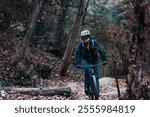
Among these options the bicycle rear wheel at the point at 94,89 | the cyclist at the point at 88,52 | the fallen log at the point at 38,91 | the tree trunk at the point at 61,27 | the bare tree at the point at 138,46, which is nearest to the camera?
the bare tree at the point at 138,46

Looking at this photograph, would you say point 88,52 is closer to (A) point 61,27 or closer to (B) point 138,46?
(B) point 138,46

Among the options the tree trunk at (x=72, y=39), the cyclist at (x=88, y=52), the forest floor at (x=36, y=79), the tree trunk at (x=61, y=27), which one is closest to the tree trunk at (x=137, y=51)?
the cyclist at (x=88, y=52)

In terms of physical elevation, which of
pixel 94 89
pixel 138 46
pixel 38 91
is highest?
pixel 138 46

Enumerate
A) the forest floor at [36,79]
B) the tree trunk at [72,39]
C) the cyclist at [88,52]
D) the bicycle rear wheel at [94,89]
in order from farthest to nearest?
the tree trunk at [72,39], the forest floor at [36,79], the cyclist at [88,52], the bicycle rear wheel at [94,89]

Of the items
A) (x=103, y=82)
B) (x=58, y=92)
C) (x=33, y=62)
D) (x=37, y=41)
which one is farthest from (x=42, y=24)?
(x=58, y=92)

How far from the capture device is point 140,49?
30.9 ft

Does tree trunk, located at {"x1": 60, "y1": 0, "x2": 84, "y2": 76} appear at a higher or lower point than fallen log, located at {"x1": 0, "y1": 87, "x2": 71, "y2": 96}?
higher

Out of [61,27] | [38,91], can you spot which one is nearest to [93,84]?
[38,91]

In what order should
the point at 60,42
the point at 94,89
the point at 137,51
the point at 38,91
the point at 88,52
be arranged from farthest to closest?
the point at 60,42 < the point at 38,91 < the point at 88,52 < the point at 94,89 < the point at 137,51

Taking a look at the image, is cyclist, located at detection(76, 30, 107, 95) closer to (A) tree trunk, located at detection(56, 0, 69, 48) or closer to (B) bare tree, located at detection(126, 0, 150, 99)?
(B) bare tree, located at detection(126, 0, 150, 99)

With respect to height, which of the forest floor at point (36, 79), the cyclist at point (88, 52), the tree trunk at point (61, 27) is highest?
the tree trunk at point (61, 27)

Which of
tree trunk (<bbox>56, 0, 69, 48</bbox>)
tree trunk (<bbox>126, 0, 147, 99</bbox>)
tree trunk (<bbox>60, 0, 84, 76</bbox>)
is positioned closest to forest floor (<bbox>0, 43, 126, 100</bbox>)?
tree trunk (<bbox>60, 0, 84, 76</bbox>)

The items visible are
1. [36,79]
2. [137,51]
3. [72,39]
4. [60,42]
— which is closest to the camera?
[137,51]

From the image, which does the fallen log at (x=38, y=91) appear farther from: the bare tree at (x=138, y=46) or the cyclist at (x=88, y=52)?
the bare tree at (x=138, y=46)
